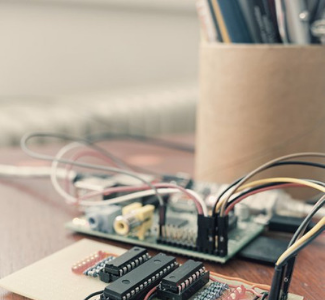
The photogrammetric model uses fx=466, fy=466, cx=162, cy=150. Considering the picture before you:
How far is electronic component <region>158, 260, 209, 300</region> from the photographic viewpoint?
0.39m

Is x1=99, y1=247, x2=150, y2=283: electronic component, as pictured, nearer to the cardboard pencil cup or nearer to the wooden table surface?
the wooden table surface

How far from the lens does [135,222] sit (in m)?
0.51

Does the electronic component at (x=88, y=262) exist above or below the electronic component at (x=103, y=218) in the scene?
below

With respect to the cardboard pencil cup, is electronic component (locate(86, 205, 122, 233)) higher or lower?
lower

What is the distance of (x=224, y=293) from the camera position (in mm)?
406

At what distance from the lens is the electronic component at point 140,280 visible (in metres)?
0.38

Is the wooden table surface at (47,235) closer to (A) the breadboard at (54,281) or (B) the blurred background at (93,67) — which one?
(A) the breadboard at (54,281)

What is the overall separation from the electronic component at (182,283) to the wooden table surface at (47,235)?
6 centimetres

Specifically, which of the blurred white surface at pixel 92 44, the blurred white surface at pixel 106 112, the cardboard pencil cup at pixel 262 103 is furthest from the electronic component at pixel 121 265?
the blurred white surface at pixel 92 44

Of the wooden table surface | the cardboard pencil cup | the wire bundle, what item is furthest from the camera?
the cardboard pencil cup

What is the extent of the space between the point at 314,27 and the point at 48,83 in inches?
61.4

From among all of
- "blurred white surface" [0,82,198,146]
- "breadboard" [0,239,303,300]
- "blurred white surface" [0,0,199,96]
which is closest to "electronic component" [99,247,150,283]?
"breadboard" [0,239,303,300]

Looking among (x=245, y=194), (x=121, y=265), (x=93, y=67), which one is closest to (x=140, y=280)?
(x=121, y=265)

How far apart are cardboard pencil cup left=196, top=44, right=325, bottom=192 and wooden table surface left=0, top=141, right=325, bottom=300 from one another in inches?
5.4
